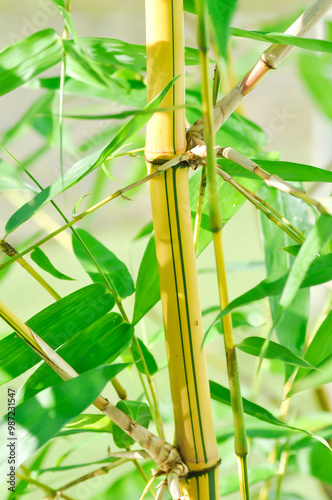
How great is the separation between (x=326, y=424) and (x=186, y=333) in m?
0.25

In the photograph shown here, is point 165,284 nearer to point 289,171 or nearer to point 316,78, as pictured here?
point 289,171

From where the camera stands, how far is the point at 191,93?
1.33ft

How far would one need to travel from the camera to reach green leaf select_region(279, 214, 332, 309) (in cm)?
17

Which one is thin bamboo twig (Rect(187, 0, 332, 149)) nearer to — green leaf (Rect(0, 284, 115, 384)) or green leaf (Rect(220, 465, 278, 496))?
green leaf (Rect(0, 284, 115, 384))

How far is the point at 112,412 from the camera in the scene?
0.23 meters

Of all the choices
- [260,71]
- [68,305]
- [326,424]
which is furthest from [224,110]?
[326,424]

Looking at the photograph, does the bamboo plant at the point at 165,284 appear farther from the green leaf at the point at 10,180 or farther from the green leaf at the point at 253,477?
the green leaf at the point at 253,477

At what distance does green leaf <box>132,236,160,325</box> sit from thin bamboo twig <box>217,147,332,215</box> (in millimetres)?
96

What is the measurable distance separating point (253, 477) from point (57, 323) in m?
0.26

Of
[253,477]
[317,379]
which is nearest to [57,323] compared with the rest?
[317,379]

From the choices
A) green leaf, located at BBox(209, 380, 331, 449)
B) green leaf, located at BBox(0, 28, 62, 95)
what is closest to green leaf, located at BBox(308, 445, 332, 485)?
green leaf, located at BBox(209, 380, 331, 449)

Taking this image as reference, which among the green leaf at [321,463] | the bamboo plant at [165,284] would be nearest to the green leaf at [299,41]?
the bamboo plant at [165,284]

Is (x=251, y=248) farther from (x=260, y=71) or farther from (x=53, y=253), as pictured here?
(x=260, y=71)

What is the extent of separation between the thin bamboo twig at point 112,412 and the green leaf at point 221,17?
5.5 inches
